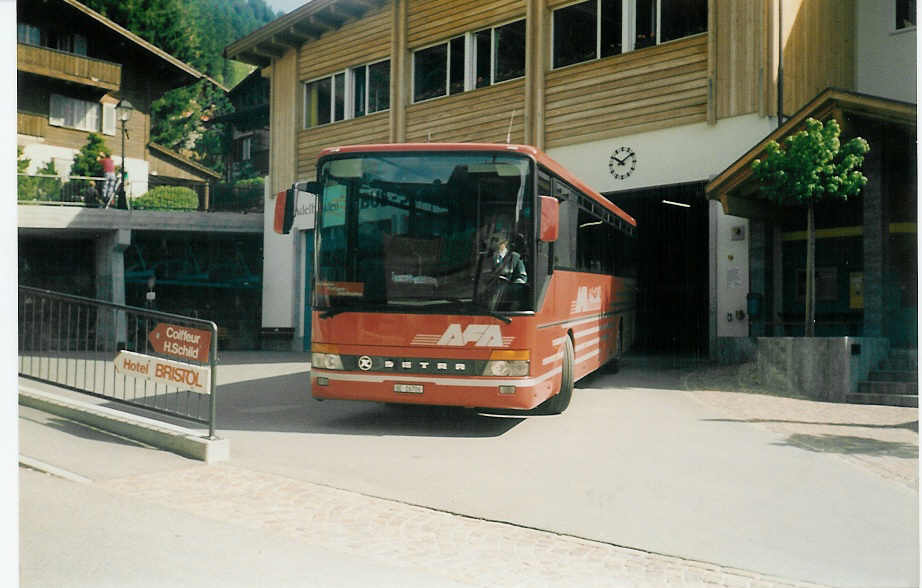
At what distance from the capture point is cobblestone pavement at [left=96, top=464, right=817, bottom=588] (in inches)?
168

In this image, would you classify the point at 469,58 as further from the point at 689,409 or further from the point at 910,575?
the point at 910,575

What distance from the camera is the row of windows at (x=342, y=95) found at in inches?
817

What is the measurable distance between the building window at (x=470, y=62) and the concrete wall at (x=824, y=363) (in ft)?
28.7

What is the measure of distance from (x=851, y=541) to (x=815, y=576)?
27.7 inches

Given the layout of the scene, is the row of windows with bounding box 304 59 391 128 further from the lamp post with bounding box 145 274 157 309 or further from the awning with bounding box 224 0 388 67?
the lamp post with bounding box 145 274 157 309

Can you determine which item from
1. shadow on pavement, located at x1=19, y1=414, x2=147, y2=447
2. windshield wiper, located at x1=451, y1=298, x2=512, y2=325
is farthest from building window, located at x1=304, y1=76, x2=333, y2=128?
shadow on pavement, located at x1=19, y1=414, x2=147, y2=447

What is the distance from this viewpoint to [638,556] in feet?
15.1

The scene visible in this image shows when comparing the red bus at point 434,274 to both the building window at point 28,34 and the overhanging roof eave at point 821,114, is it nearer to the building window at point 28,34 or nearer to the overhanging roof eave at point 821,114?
the building window at point 28,34

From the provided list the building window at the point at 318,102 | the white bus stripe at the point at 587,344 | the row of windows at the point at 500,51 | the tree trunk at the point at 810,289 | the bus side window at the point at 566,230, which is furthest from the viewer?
the building window at the point at 318,102

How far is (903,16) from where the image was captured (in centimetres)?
992

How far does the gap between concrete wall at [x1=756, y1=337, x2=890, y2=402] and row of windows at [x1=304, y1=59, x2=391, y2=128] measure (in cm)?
1238

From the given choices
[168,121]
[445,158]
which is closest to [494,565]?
[445,158]

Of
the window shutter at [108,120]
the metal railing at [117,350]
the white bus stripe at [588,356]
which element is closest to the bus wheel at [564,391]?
the white bus stripe at [588,356]

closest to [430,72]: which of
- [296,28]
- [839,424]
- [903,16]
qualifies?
[296,28]
